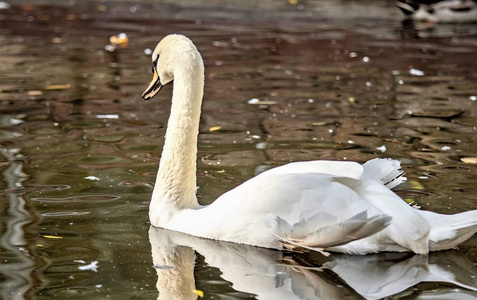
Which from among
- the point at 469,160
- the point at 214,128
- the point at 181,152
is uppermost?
the point at 181,152

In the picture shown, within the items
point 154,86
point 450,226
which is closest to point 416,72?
point 154,86

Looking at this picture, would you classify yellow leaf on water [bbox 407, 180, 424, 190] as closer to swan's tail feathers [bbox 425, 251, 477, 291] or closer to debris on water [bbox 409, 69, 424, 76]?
swan's tail feathers [bbox 425, 251, 477, 291]

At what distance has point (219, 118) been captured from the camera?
944cm

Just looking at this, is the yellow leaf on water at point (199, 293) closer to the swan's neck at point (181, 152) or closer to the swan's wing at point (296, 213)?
the swan's wing at point (296, 213)

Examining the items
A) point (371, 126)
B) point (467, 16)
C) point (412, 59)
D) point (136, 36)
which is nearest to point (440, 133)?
point (371, 126)

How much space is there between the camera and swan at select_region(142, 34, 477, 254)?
5.27m

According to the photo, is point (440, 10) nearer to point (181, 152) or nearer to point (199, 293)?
point (181, 152)

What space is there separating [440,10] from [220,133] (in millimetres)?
9039

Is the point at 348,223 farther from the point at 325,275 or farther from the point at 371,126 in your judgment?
the point at 371,126

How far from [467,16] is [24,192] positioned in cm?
1156

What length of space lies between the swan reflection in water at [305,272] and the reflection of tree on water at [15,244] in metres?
0.68

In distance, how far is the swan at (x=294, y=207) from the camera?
527cm

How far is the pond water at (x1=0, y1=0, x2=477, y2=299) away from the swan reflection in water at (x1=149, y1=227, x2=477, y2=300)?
1 cm

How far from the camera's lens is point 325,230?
5.27 m
